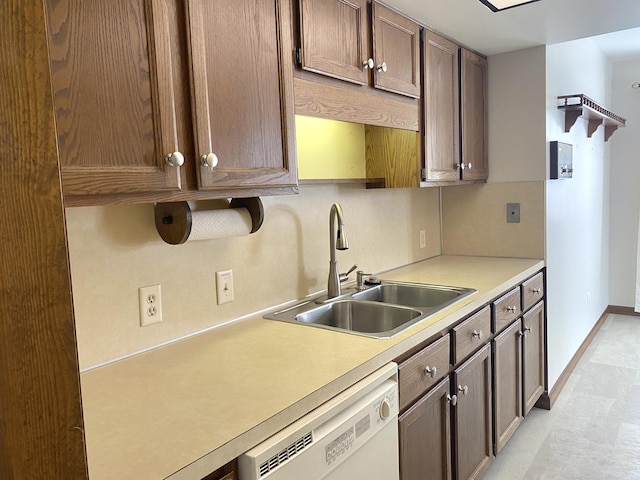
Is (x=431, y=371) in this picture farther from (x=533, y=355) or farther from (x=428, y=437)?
(x=533, y=355)

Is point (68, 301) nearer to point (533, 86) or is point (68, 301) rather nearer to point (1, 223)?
point (1, 223)

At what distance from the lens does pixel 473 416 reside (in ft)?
6.64

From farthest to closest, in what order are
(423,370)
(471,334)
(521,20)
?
1. (521,20)
2. (471,334)
3. (423,370)

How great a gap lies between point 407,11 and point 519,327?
61.9 inches

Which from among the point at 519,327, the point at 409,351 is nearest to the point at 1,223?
the point at 409,351

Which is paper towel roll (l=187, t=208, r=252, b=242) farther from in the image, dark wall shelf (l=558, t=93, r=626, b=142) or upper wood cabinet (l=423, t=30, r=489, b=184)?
dark wall shelf (l=558, t=93, r=626, b=142)

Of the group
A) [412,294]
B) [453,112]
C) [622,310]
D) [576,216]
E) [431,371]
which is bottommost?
[622,310]

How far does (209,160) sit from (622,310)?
4.86m

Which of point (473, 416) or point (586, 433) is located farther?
point (586, 433)

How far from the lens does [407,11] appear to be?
2.09 metres

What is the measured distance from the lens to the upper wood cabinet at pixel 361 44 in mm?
→ 1600

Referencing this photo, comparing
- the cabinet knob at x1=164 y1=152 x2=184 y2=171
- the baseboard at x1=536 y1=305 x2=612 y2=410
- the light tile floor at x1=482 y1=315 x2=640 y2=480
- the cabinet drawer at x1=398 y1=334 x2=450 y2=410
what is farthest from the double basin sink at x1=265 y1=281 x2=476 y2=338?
the baseboard at x1=536 y1=305 x2=612 y2=410

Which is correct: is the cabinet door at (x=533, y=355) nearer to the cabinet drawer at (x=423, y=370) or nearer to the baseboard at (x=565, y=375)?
the baseboard at (x=565, y=375)

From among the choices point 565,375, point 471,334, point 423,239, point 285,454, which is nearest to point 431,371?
point 471,334
